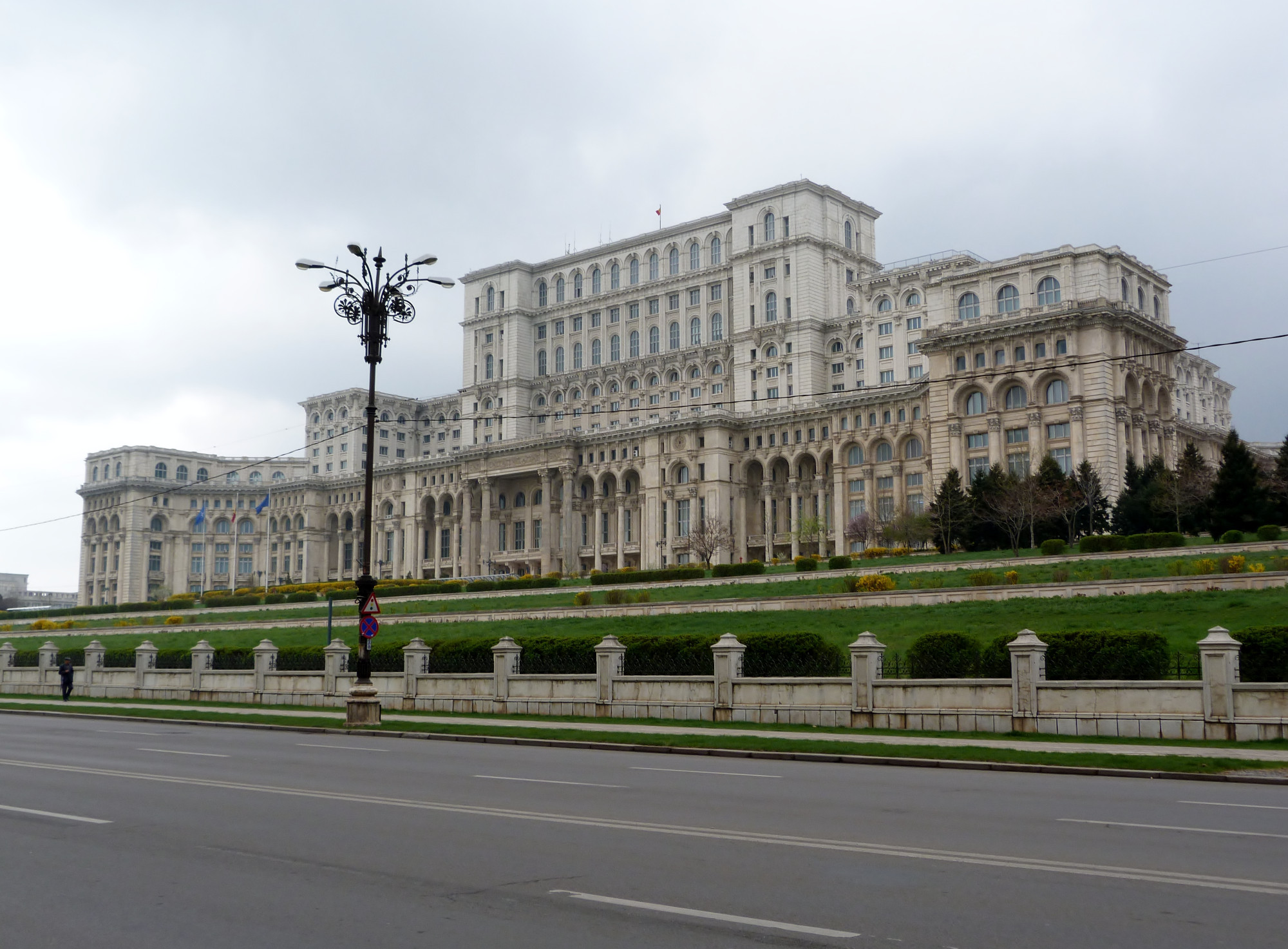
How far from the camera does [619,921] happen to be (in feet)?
24.3

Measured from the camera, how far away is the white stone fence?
69.6 feet

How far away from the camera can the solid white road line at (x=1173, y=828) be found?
35.9ft

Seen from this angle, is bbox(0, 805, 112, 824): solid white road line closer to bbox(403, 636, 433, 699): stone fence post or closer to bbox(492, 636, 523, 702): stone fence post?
bbox(492, 636, 523, 702): stone fence post

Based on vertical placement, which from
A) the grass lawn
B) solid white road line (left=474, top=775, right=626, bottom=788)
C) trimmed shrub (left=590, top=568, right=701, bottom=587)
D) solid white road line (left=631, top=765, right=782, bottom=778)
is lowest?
solid white road line (left=631, top=765, right=782, bottom=778)

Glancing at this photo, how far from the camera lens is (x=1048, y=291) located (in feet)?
271

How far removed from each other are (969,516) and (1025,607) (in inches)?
1138

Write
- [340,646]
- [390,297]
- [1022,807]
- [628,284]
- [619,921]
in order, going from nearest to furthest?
[619,921] < [1022,807] < [390,297] < [340,646] < [628,284]

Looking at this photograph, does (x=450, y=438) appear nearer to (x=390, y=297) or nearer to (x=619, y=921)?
(x=390, y=297)

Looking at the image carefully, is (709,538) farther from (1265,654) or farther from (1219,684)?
(1219,684)

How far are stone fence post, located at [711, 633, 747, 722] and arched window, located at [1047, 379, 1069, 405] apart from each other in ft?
198

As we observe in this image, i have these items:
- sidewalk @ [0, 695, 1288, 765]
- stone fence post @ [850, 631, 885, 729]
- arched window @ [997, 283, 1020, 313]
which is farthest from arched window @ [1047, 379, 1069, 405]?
sidewalk @ [0, 695, 1288, 765]

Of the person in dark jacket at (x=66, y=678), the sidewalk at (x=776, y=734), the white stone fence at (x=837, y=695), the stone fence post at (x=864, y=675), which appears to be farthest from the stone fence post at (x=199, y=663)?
the stone fence post at (x=864, y=675)

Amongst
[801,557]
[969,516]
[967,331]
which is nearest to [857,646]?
[801,557]

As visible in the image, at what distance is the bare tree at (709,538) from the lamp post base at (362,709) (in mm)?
67654
